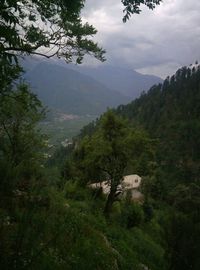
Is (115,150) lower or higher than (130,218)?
higher

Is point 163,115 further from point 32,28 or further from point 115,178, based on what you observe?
point 32,28

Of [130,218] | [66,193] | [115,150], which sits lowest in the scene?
[130,218]

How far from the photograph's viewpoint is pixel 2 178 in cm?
671

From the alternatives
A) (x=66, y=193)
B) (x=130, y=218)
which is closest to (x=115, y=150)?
(x=66, y=193)

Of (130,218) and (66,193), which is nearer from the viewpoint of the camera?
(66,193)

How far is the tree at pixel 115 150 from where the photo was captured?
25.4 meters

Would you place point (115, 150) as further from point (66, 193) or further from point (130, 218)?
point (130, 218)

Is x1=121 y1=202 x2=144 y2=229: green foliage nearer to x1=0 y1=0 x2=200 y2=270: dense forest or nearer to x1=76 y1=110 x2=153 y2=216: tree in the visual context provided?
x1=0 y1=0 x2=200 y2=270: dense forest

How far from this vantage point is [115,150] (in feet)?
83.7

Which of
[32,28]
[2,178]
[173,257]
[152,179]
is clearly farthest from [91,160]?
[152,179]

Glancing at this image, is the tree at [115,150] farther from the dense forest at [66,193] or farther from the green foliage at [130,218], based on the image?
the green foliage at [130,218]

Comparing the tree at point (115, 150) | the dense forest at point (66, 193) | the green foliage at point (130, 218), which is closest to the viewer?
the dense forest at point (66, 193)

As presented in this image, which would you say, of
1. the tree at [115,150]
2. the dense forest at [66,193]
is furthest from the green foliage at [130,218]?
the tree at [115,150]

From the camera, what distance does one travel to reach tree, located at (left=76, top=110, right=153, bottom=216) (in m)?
25.4
